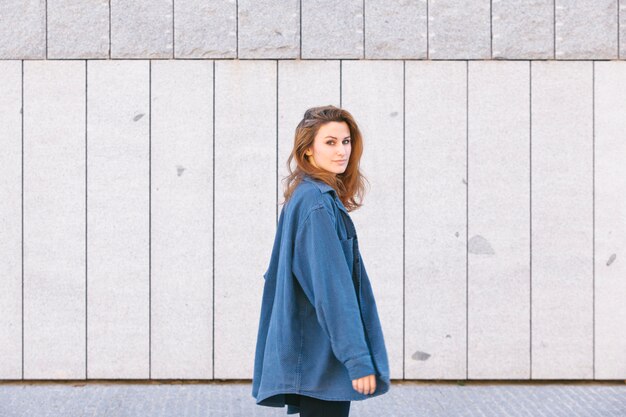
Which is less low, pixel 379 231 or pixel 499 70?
pixel 499 70

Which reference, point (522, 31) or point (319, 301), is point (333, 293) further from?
point (522, 31)

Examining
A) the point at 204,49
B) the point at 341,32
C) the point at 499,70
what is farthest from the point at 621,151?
the point at 204,49

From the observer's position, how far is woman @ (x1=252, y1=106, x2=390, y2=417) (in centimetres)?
281

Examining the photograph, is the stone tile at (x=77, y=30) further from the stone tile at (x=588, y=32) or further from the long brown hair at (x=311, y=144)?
the stone tile at (x=588, y=32)

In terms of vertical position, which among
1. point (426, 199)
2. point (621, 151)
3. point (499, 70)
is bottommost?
point (426, 199)

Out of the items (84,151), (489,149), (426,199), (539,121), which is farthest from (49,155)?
(539,121)

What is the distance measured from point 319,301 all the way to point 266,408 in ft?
8.09

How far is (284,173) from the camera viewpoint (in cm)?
561

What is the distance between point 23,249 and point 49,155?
667 mm

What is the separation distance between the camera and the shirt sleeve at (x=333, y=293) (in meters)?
2.79

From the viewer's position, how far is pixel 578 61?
5613mm

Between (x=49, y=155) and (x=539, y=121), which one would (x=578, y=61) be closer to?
(x=539, y=121)

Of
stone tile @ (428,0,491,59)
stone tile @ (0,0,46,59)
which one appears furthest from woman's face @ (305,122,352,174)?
stone tile @ (0,0,46,59)

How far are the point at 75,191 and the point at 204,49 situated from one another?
1.31 meters
